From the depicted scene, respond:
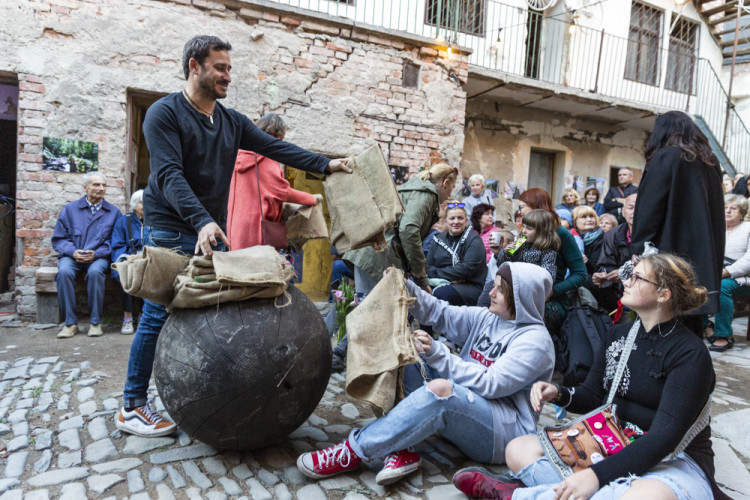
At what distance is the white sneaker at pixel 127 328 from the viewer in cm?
554

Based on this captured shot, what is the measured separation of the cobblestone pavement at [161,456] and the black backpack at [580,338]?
397mm

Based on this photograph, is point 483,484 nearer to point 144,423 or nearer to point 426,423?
point 426,423

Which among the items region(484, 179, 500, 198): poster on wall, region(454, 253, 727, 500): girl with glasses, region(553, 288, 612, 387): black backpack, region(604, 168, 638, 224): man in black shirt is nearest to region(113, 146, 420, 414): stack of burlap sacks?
region(454, 253, 727, 500): girl with glasses

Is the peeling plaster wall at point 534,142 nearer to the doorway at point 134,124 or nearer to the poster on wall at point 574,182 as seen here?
the poster on wall at point 574,182

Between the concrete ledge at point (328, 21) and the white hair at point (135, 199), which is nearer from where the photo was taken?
the white hair at point (135, 199)

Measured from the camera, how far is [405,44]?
7391 mm

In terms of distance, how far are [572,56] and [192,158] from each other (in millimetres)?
10793

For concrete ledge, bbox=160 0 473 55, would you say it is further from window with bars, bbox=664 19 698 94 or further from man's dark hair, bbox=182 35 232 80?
window with bars, bbox=664 19 698 94

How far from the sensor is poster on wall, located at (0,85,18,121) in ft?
21.1

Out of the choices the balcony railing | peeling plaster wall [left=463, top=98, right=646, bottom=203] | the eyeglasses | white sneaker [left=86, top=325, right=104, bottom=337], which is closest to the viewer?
the eyeglasses

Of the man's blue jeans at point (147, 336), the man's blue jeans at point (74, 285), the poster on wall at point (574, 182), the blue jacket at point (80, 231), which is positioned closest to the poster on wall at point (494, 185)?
the poster on wall at point (574, 182)

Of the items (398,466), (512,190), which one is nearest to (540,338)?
(398,466)

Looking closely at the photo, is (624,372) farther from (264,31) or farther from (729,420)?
(264,31)

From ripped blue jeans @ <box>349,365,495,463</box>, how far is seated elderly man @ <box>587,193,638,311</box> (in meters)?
2.83
